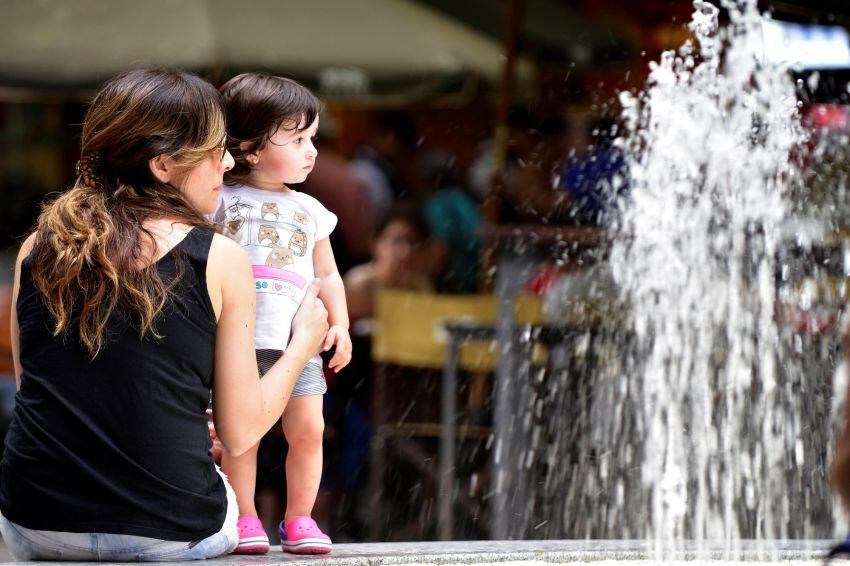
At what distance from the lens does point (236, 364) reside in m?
2.14

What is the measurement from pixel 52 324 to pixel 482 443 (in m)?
2.91

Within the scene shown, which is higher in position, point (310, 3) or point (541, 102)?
point (310, 3)

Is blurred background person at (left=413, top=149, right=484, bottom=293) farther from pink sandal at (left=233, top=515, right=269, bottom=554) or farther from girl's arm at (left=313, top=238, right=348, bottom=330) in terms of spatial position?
pink sandal at (left=233, top=515, right=269, bottom=554)

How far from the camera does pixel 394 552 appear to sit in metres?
2.47

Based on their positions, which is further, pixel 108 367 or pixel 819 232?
pixel 819 232

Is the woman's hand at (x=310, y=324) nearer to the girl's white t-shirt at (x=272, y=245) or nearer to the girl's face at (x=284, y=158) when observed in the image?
the girl's white t-shirt at (x=272, y=245)

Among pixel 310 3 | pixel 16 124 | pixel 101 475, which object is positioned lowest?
pixel 101 475

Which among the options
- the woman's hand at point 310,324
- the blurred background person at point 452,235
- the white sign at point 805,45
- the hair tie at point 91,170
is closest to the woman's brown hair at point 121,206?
the hair tie at point 91,170

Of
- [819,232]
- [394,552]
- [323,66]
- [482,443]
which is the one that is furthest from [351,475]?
[394,552]

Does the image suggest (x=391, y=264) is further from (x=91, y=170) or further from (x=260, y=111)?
(x=91, y=170)

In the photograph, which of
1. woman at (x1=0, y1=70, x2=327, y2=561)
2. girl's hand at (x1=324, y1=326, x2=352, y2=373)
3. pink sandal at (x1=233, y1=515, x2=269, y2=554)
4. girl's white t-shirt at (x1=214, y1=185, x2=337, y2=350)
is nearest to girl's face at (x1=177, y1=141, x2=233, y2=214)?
woman at (x1=0, y1=70, x2=327, y2=561)

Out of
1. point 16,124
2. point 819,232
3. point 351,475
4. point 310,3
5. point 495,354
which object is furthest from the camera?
point 16,124

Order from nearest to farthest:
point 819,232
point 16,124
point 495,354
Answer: point 819,232
point 495,354
point 16,124

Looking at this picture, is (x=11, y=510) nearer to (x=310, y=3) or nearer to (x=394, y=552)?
(x=394, y=552)
